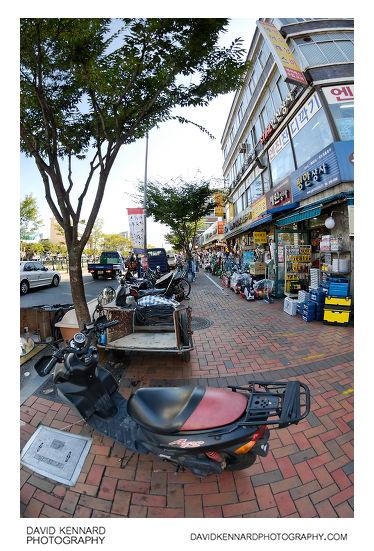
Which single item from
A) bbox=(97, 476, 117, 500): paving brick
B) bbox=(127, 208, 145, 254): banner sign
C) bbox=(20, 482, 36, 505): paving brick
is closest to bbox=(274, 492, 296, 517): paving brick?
bbox=(97, 476, 117, 500): paving brick

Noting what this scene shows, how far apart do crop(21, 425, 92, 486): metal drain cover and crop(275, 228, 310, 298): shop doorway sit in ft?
27.5

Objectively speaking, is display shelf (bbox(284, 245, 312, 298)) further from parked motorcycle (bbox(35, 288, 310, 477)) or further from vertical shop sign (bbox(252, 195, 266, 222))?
parked motorcycle (bbox(35, 288, 310, 477))

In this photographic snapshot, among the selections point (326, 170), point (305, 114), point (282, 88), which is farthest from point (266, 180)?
point (326, 170)

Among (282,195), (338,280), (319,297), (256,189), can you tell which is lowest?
(319,297)

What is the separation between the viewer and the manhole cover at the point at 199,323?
5.68 meters

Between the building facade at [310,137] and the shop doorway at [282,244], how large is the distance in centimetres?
4

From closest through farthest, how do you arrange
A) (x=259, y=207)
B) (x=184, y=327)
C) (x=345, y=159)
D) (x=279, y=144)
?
(x=184, y=327) → (x=345, y=159) → (x=279, y=144) → (x=259, y=207)

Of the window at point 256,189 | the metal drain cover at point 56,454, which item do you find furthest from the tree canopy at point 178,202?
the metal drain cover at point 56,454

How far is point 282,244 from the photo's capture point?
909 cm

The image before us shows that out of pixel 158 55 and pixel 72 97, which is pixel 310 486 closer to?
pixel 158 55

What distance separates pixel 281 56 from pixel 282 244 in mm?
6260

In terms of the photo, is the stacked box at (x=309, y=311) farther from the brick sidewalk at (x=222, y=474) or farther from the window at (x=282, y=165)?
the window at (x=282, y=165)

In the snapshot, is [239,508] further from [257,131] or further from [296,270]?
[257,131]

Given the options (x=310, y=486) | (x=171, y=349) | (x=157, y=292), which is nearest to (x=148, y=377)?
(x=171, y=349)
